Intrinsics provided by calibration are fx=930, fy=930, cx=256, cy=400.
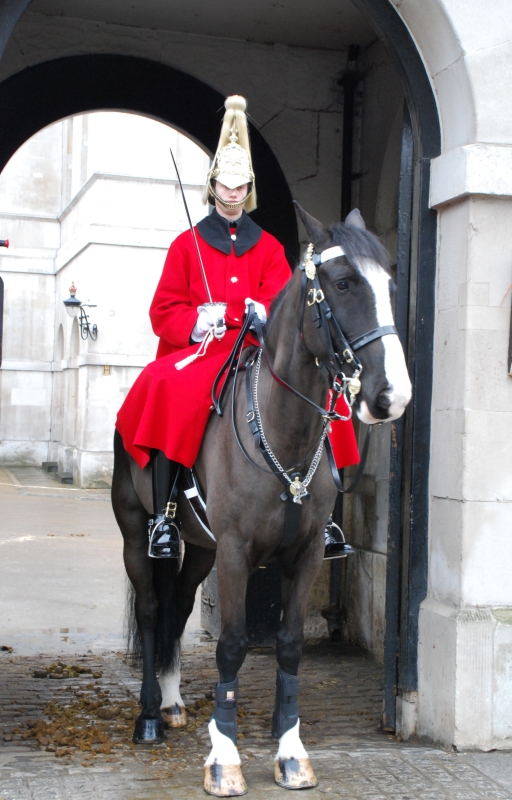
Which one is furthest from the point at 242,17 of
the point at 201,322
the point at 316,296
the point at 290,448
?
the point at 290,448

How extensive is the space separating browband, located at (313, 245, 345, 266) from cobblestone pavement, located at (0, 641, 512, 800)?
84.2 inches

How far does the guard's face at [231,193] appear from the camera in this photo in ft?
14.7

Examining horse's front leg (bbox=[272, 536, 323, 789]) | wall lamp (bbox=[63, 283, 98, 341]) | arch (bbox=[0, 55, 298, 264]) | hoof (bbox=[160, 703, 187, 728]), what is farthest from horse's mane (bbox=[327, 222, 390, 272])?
wall lamp (bbox=[63, 283, 98, 341])

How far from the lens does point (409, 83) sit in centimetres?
466

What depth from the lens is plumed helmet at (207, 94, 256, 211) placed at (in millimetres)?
4395

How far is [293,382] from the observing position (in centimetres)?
371

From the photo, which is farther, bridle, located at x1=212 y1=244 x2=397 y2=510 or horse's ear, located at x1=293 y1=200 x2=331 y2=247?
horse's ear, located at x1=293 y1=200 x2=331 y2=247

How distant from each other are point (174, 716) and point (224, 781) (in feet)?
3.83

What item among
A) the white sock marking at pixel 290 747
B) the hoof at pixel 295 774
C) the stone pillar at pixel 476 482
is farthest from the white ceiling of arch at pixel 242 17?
the hoof at pixel 295 774

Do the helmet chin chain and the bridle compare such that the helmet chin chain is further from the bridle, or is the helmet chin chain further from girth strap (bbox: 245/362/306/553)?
girth strap (bbox: 245/362/306/553)

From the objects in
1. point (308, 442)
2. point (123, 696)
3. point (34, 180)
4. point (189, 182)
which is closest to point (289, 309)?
point (308, 442)

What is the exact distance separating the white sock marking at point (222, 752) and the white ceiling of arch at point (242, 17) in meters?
4.73

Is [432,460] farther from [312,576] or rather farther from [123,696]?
[123,696]

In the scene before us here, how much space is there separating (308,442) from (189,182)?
15.7 m
